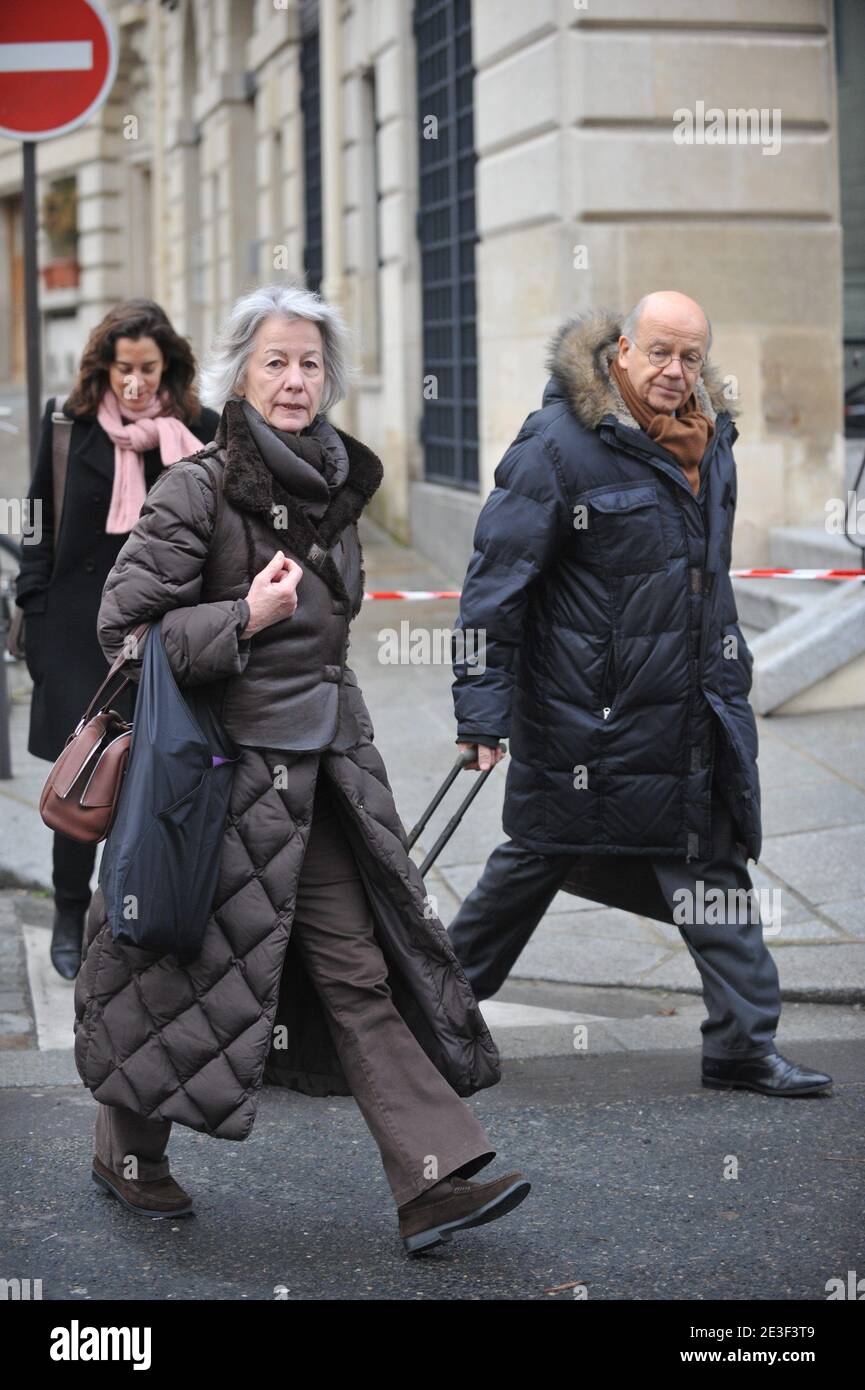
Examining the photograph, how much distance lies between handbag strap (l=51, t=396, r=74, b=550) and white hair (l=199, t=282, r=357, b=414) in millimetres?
1748

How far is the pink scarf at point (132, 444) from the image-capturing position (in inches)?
224

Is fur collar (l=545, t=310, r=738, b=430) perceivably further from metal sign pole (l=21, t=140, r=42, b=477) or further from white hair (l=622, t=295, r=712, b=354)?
metal sign pole (l=21, t=140, r=42, b=477)

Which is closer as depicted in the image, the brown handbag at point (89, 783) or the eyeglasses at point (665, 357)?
the brown handbag at point (89, 783)

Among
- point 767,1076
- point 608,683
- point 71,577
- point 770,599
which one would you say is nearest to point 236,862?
point 608,683

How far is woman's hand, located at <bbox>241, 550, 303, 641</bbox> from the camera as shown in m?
3.83

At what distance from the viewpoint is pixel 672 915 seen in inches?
193

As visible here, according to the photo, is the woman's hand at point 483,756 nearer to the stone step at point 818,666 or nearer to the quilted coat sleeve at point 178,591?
the quilted coat sleeve at point 178,591

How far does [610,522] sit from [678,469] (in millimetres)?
206

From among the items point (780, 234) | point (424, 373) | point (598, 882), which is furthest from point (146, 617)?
point (424, 373)

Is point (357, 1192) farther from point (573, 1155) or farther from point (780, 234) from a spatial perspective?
Answer: point (780, 234)

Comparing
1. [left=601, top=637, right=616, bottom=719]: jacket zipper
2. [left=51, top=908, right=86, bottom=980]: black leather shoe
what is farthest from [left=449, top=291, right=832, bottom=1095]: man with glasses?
[left=51, top=908, right=86, bottom=980]: black leather shoe

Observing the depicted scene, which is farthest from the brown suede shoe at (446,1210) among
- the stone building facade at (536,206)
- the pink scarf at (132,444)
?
the stone building facade at (536,206)

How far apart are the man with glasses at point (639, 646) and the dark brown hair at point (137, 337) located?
1.32 meters

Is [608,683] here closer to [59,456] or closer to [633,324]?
[633,324]
